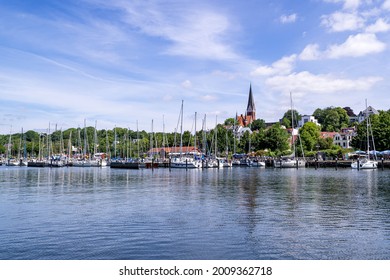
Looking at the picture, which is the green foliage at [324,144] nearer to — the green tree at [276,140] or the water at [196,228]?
the green tree at [276,140]

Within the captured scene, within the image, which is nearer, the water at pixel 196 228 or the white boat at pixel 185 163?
the water at pixel 196 228

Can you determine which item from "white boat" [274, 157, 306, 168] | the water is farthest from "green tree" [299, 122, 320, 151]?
the water

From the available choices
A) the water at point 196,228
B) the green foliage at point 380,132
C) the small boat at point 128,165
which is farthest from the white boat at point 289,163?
the water at point 196,228

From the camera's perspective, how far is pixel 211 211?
27641 mm

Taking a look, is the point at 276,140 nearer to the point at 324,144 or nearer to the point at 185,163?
the point at 324,144

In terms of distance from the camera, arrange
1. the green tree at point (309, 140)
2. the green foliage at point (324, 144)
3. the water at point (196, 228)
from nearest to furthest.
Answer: the water at point (196, 228)
the green tree at point (309, 140)
the green foliage at point (324, 144)

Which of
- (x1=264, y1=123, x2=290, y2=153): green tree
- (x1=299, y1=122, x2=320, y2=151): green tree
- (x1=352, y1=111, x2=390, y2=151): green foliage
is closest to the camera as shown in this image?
(x1=352, y1=111, x2=390, y2=151): green foliage

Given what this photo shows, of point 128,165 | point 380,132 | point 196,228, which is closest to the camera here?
point 196,228

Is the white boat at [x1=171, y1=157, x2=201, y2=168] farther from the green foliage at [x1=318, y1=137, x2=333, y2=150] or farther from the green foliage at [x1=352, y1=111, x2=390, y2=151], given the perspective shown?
the green foliage at [x1=318, y1=137, x2=333, y2=150]

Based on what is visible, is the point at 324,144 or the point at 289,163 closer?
the point at 289,163

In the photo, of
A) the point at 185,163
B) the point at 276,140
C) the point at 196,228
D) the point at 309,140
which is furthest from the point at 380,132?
the point at 196,228

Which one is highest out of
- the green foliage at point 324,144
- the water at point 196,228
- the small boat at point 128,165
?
the green foliage at point 324,144
